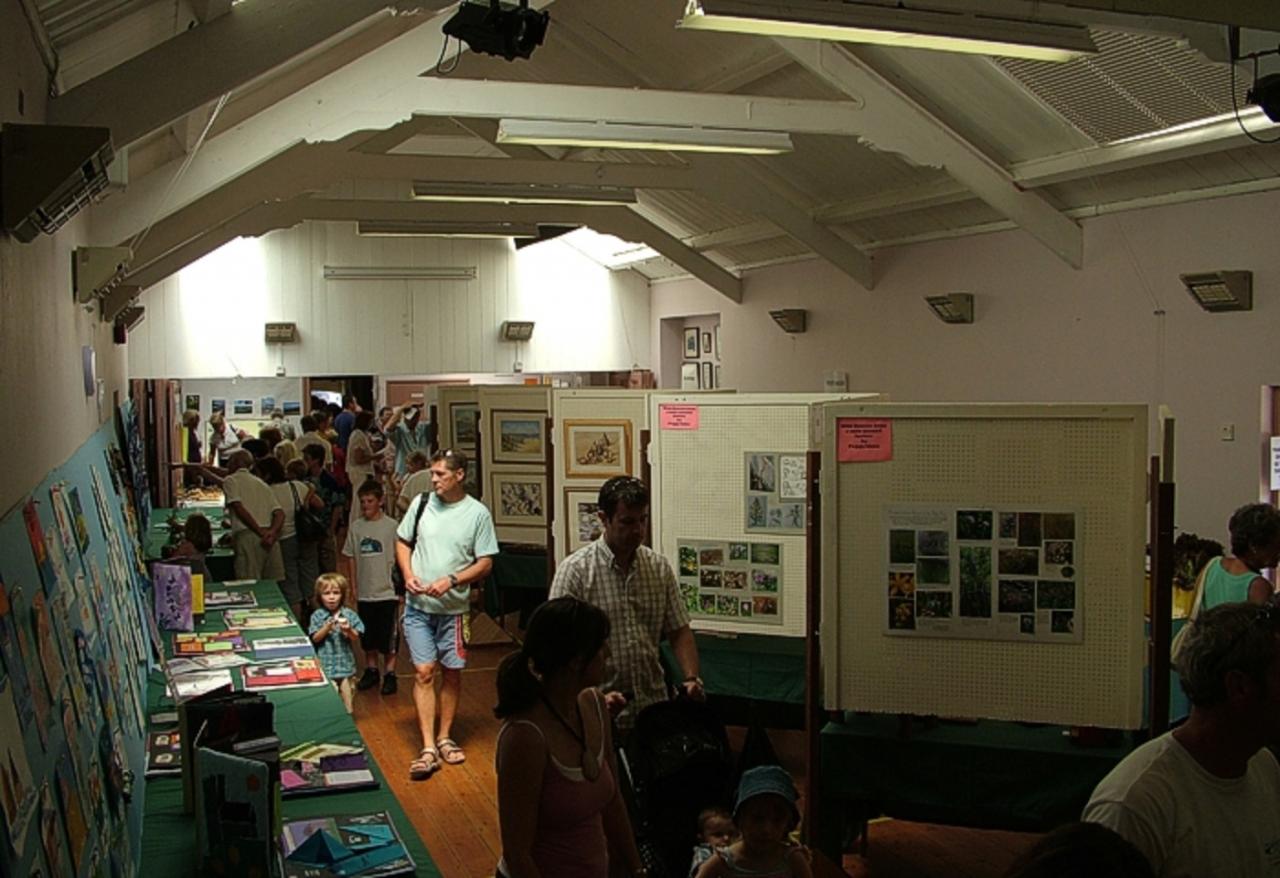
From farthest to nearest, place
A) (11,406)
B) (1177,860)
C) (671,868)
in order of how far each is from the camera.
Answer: (671,868) < (11,406) < (1177,860)

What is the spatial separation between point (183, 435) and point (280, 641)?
373 inches

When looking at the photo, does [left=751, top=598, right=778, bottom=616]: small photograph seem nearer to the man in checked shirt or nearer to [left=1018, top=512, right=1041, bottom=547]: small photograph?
the man in checked shirt

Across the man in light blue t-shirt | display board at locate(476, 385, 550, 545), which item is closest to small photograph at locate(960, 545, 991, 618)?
the man in light blue t-shirt

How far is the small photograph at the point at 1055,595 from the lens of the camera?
A: 163 inches

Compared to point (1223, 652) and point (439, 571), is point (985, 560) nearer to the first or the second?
point (1223, 652)

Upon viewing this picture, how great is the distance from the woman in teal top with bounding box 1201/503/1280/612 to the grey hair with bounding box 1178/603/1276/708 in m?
3.08

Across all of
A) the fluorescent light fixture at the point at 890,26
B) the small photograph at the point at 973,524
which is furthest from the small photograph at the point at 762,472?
the fluorescent light fixture at the point at 890,26

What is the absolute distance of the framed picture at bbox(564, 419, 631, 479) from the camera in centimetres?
796

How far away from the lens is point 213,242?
11336 mm

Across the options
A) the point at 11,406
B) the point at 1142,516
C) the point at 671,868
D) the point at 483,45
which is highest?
the point at 483,45

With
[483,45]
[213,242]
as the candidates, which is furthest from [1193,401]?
[213,242]

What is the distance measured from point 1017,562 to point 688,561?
201 cm

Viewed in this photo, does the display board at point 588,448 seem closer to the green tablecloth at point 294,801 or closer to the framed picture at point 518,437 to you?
the framed picture at point 518,437

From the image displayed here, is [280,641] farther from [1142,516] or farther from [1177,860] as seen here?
[1177,860]
